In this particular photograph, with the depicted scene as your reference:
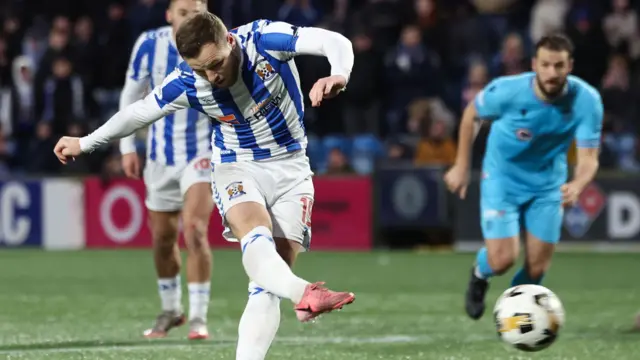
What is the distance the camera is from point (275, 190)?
575 centimetres

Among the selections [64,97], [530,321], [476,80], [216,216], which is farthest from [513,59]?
[530,321]

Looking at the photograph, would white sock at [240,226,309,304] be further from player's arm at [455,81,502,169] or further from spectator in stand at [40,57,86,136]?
spectator in stand at [40,57,86,136]

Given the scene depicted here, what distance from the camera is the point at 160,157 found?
8078mm

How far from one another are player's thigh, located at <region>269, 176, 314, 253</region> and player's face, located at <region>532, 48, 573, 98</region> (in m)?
2.33

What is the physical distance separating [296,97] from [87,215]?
10.9m

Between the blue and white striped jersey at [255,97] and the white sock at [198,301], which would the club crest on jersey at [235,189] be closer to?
the blue and white striped jersey at [255,97]

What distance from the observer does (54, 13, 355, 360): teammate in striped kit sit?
5324 millimetres

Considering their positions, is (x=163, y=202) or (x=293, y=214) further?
(x=163, y=202)

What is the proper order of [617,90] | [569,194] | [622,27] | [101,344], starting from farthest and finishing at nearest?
[622,27], [617,90], [101,344], [569,194]

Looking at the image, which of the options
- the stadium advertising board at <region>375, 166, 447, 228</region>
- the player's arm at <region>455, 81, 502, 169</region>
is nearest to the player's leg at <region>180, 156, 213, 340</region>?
the player's arm at <region>455, 81, 502, 169</region>

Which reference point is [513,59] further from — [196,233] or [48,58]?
[196,233]

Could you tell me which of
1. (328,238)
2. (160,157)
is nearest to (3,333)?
(160,157)

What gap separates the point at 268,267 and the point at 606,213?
411 inches

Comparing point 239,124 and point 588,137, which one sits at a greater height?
point 239,124
